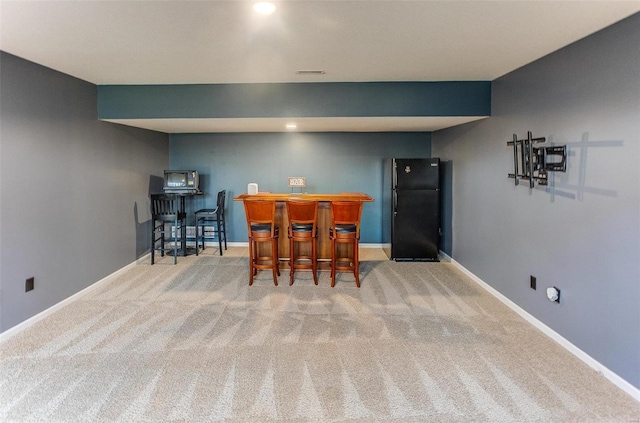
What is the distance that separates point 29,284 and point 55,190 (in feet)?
2.92

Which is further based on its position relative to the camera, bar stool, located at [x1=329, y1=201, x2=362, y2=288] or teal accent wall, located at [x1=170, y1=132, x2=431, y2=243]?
teal accent wall, located at [x1=170, y1=132, x2=431, y2=243]

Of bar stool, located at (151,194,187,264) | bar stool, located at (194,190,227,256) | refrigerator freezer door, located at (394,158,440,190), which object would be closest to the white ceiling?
refrigerator freezer door, located at (394,158,440,190)

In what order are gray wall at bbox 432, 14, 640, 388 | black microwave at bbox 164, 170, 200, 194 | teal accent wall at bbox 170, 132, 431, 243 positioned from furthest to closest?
teal accent wall at bbox 170, 132, 431, 243, black microwave at bbox 164, 170, 200, 194, gray wall at bbox 432, 14, 640, 388

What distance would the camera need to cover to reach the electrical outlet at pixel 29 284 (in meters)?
3.15

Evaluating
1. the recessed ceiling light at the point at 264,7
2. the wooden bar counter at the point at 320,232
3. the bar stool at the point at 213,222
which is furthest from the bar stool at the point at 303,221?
the recessed ceiling light at the point at 264,7

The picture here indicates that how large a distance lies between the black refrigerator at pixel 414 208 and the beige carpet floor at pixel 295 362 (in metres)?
1.28

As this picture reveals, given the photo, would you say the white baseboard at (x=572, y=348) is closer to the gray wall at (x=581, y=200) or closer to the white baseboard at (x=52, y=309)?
the gray wall at (x=581, y=200)

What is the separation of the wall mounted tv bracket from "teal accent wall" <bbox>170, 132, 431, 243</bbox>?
9.43 ft

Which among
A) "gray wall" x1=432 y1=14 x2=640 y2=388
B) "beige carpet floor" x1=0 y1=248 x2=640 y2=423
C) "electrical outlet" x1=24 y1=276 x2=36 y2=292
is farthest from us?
"electrical outlet" x1=24 y1=276 x2=36 y2=292

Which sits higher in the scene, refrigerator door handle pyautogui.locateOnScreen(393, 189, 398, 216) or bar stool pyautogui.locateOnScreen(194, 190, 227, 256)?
refrigerator door handle pyautogui.locateOnScreen(393, 189, 398, 216)

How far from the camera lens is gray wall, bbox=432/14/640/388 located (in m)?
2.24

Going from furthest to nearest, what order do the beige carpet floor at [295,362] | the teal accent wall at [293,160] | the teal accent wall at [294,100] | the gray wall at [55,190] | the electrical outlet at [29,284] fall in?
the teal accent wall at [293,160]
the teal accent wall at [294,100]
the electrical outlet at [29,284]
the gray wall at [55,190]
the beige carpet floor at [295,362]

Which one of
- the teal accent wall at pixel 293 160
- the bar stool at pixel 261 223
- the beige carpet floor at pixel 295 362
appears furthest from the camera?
the teal accent wall at pixel 293 160

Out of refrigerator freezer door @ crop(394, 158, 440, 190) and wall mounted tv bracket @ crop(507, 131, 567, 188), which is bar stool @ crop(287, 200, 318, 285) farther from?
wall mounted tv bracket @ crop(507, 131, 567, 188)
